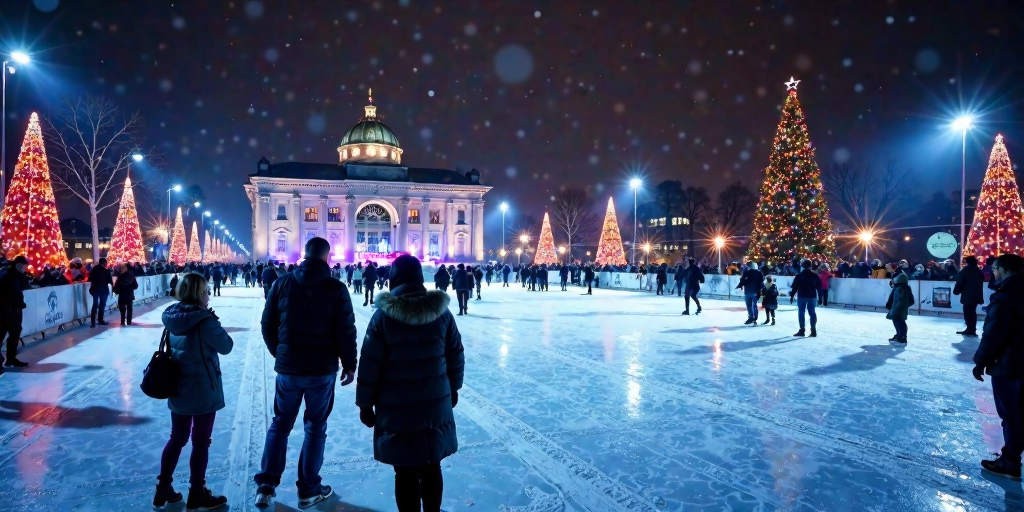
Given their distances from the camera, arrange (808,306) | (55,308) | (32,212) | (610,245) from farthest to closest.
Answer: (610,245), (32,212), (55,308), (808,306)

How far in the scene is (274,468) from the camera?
3.75 meters

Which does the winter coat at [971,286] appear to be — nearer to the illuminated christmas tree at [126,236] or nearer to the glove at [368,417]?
the glove at [368,417]

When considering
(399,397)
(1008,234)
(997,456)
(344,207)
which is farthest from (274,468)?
(344,207)

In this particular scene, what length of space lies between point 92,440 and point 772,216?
26880 millimetres

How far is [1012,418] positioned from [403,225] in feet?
215

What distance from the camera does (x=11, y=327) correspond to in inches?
322

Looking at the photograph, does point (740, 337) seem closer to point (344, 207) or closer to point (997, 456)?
point (997, 456)

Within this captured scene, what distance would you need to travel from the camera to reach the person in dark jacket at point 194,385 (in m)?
3.54

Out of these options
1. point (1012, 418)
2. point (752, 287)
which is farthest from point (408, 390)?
point (752, 287)

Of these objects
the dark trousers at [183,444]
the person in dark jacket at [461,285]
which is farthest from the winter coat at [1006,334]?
the person in dark jacket at [461,285]

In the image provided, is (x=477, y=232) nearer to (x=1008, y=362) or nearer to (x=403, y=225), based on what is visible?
(x=403, y=225)

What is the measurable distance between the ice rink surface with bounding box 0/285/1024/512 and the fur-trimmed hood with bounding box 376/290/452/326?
60.3 inches

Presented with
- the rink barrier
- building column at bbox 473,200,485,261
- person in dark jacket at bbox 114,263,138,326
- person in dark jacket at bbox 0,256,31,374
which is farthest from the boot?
building column at bbox 473,200,485,261

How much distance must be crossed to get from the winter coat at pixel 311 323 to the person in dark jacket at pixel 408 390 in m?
0.80
